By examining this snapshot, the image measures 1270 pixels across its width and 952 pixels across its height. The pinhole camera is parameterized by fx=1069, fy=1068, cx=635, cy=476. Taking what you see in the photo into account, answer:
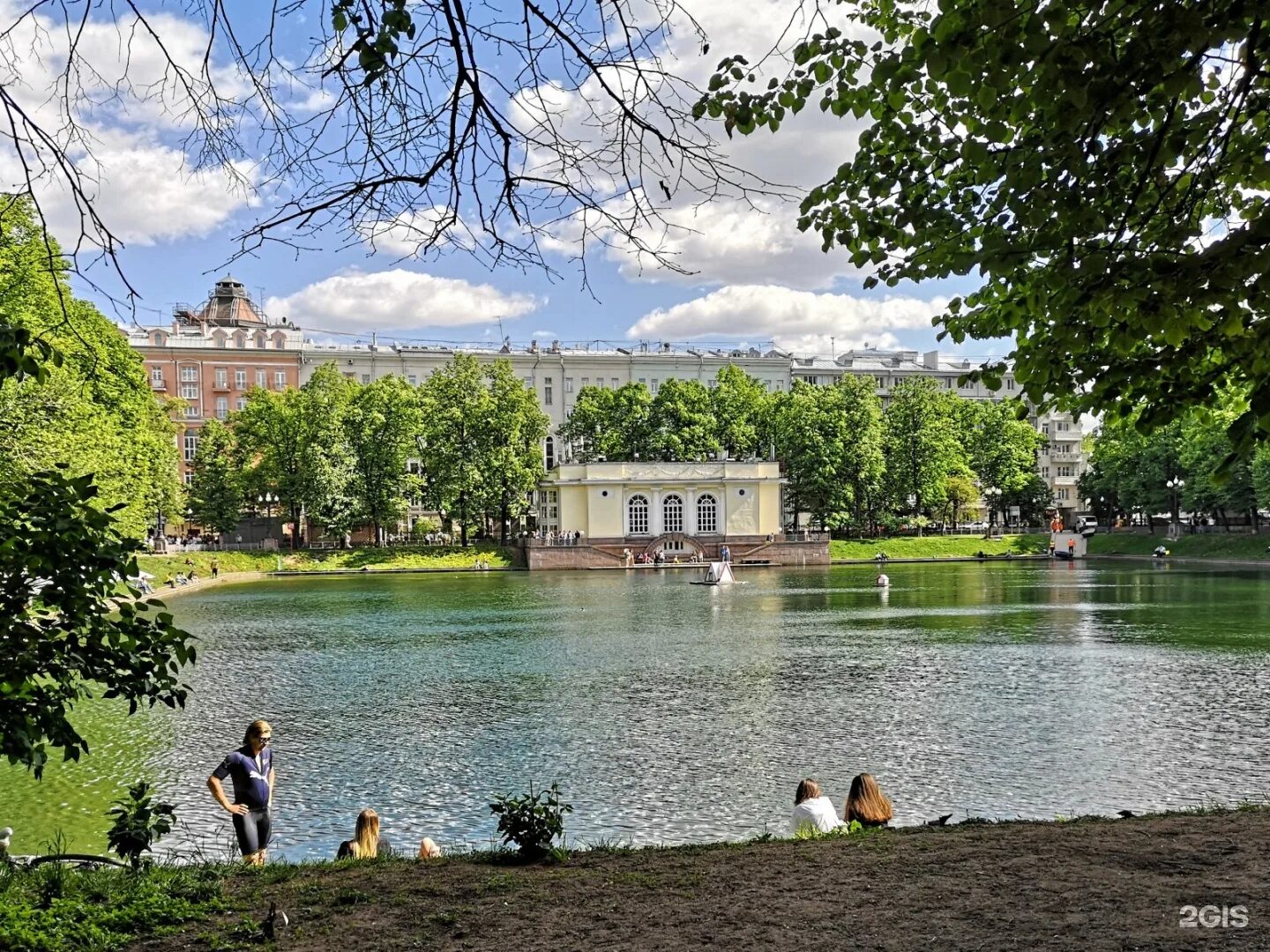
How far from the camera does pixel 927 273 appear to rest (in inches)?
284

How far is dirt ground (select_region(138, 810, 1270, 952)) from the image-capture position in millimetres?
5449

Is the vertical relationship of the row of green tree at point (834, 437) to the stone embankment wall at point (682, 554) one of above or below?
above

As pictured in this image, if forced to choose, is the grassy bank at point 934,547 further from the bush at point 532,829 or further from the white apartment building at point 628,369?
the bush at point 532,829

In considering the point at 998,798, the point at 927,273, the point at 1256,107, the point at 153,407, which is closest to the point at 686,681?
the point at 998,798

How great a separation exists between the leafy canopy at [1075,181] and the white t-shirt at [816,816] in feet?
13.0

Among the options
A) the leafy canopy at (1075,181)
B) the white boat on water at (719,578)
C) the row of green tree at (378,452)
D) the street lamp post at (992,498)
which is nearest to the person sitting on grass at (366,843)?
the leafy canopy at (1075,181)

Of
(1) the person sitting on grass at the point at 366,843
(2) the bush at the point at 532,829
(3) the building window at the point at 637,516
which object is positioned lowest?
(1) the person sitting on grass at the point at 366,843

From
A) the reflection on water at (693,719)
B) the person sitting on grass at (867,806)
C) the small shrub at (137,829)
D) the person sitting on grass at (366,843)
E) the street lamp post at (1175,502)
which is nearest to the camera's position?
the small shrub at (137,829)

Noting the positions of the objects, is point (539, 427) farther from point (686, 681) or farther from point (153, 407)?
point (686, 681)

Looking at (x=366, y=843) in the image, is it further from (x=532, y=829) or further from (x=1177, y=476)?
(x=1177, y=476)

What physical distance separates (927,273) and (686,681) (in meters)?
14.3

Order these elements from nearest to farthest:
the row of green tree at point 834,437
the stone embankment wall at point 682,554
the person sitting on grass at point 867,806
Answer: the person sitting on grass at point 867,806
the stone embankment wall at point 682,554
the row of green tree at point 834,437

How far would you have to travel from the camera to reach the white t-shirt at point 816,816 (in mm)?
9211

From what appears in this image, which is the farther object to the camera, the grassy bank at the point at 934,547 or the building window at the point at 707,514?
the building window at the point at 707,514
